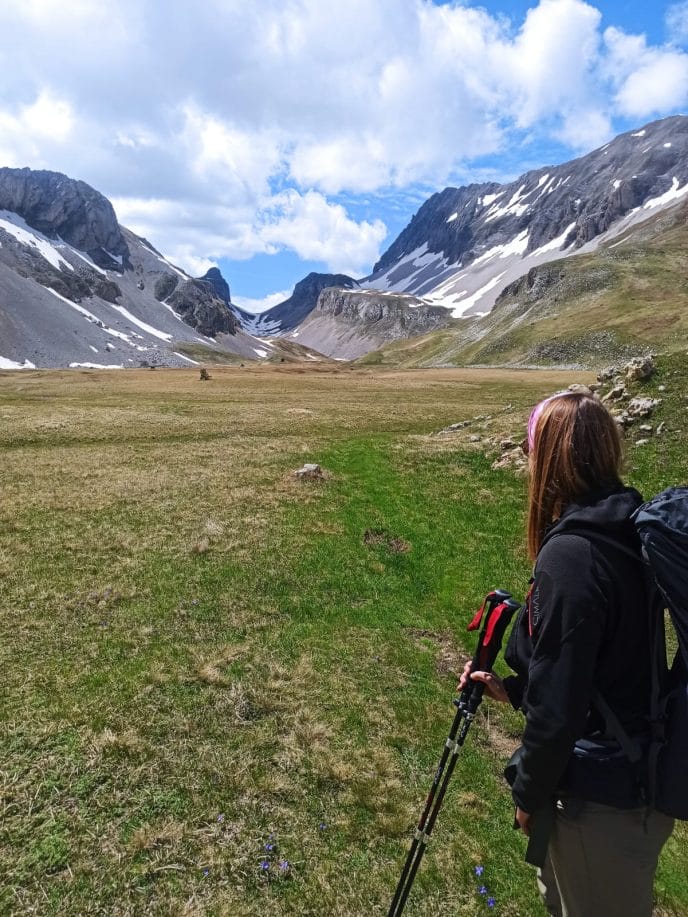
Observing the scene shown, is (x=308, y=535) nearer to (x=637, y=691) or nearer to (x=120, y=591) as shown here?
(x=120, y=591)

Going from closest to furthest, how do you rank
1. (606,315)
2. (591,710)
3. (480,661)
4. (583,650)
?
(583,650) < (591,710) < (480,661) < (606,315)

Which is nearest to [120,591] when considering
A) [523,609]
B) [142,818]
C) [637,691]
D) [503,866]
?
[142,818]

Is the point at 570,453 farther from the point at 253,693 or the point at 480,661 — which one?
the point at 253,693

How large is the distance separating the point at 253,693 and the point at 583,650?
26.6 ft

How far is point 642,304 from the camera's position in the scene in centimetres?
Result: 14800

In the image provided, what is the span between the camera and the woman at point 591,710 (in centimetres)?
378

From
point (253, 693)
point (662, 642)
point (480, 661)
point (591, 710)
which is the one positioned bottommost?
point (253, 693)

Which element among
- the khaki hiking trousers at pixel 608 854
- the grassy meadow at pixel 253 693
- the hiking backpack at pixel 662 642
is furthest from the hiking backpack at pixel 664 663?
the grassy meadow at pixel 253 693

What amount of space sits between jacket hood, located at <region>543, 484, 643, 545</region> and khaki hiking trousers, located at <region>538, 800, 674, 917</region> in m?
2.04

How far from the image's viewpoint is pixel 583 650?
375 cm

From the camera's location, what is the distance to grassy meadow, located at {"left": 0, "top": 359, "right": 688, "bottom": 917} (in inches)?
269

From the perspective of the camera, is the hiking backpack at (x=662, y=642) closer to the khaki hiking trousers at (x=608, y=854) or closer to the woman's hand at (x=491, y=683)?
the khaki hiking trousers at (x=608, y=854)

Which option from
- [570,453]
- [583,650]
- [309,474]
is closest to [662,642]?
[583,650]

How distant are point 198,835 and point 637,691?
6.40 meters
